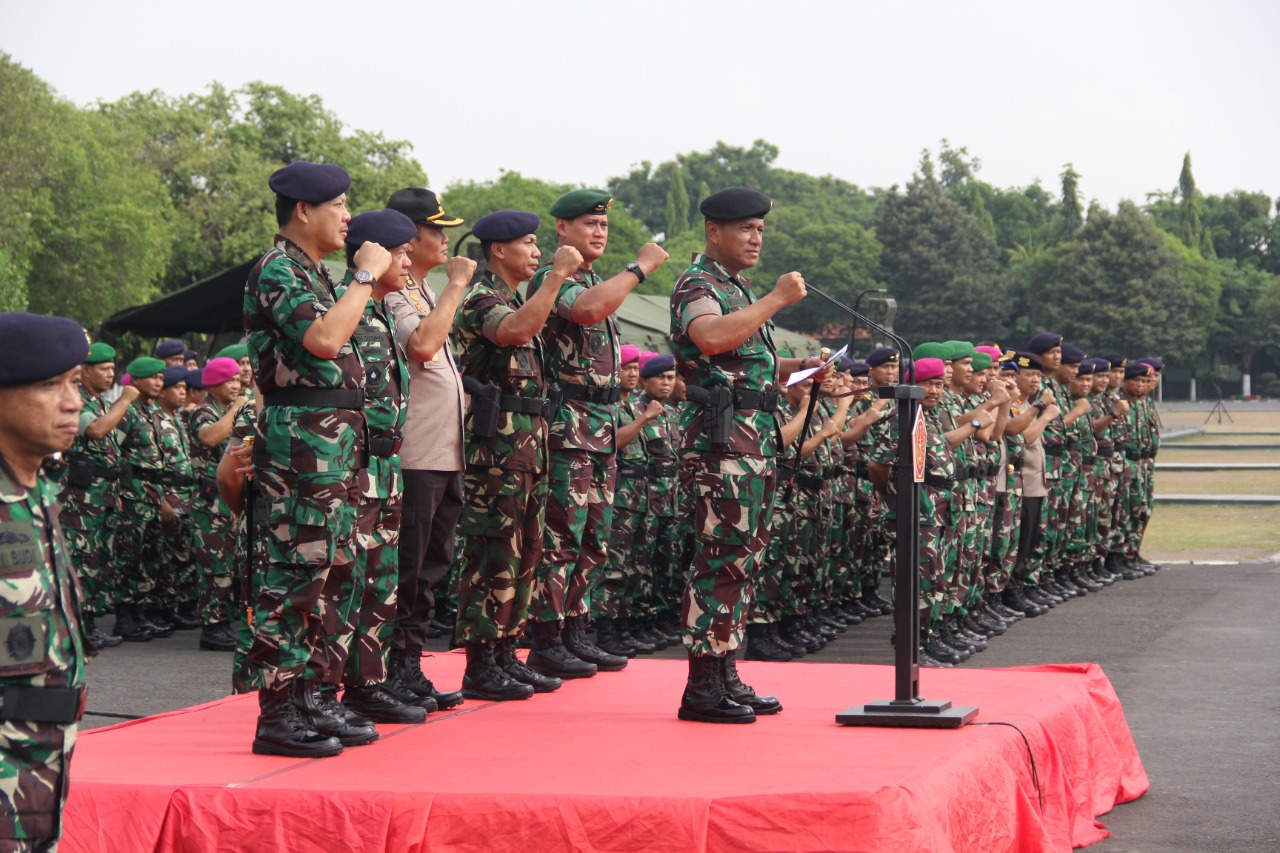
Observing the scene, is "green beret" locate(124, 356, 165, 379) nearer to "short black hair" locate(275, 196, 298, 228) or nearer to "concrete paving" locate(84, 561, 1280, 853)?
"concrete paving" locate(84, 561, 1280, 853)

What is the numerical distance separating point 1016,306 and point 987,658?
65.3 metres

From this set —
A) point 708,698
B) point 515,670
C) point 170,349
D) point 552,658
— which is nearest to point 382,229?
point 515,670

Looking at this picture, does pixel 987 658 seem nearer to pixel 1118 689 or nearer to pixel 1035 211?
pixel 1118 689

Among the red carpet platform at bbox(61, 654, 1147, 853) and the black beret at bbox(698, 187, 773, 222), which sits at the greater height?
the black beret at bbox(698, 187, 773, 222)

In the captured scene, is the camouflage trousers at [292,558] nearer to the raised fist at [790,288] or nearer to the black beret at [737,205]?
the raised fist at [790,288]

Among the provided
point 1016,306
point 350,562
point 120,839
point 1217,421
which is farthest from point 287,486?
point 1016,306

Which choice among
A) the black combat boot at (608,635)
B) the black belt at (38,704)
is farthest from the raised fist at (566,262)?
the black combat boot at (608,635)

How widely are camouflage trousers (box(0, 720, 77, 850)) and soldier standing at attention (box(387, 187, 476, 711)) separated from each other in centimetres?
264

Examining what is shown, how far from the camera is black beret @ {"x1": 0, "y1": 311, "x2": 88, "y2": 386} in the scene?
3318mm

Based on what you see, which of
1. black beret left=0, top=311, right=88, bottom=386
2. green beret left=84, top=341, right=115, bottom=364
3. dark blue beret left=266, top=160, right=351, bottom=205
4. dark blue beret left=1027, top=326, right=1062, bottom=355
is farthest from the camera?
dark blue beret left=1027, top=326, right=1062, bottom=355

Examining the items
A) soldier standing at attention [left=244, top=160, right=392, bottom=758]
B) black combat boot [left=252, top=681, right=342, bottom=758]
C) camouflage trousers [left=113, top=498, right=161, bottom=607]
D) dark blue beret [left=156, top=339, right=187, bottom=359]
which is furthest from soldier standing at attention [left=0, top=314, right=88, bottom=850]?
dark blue beret [left=156, top=339, right=187, bottom=359]

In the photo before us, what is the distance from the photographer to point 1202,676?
927cm

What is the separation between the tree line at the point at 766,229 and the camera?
41.0 m

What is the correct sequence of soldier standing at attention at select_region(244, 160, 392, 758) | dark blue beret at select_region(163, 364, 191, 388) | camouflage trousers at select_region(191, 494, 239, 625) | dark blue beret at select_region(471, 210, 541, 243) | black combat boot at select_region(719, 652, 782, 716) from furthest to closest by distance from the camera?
1. dark blue beret at select_region(163, 364, 191, 388)
2. camouflage trousers at select_region(191, 494, 239, 625)
3. dark blue beret at select_region(471, 210, 541, 243)
4. black combat boot at select_region(719, 652, 782, 716)
5. soldier standing at attention at select_region(244, 160, 392, 758)
